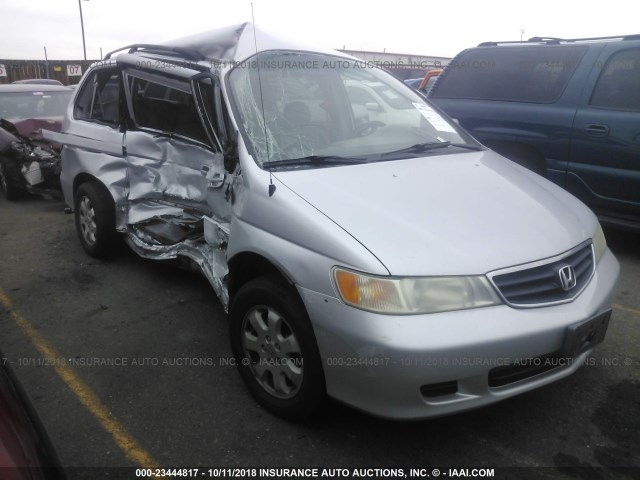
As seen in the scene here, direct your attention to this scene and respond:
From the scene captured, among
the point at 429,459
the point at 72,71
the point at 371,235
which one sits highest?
the point at 72,71

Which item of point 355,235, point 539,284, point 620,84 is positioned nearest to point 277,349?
point 355,235

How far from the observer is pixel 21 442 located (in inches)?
52.1

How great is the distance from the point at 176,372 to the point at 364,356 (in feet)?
4.80

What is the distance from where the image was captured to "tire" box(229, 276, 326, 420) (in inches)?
93.2

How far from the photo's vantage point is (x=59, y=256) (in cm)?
506

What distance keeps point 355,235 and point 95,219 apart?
305cm

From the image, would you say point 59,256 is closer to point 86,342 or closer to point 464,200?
point 86,342

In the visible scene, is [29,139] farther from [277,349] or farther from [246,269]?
[277,349]

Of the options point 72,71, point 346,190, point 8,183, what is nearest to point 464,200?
point 346,190

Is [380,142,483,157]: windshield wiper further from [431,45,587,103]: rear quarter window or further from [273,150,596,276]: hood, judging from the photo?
[431,45,587,103]: rear quarter window

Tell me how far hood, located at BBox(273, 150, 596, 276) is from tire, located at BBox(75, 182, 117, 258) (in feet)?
7.71

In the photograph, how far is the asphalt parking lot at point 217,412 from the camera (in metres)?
2.40

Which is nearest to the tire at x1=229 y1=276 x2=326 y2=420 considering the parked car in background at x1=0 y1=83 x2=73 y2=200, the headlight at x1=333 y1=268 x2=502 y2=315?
the headlight at x1=333 y1=268 x2=502 y2=315

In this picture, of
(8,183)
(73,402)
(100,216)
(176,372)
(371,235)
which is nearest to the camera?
(371,235)
